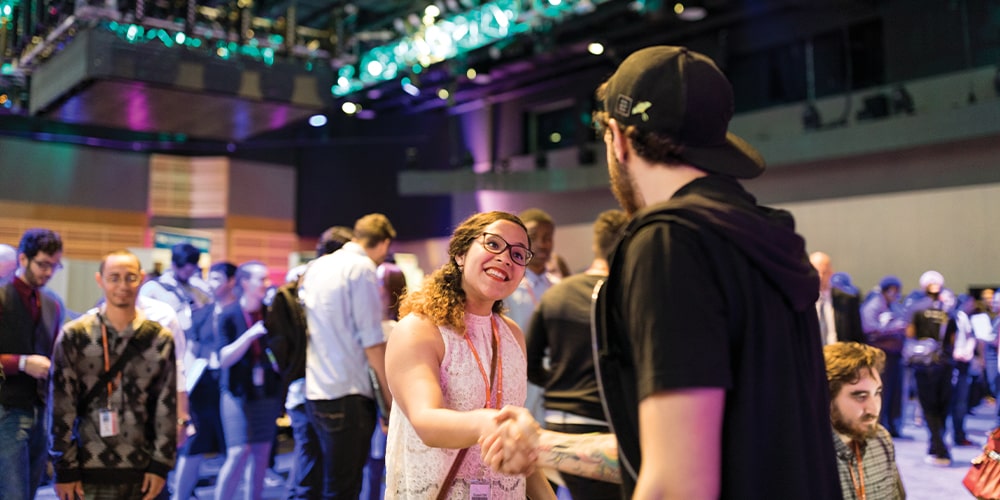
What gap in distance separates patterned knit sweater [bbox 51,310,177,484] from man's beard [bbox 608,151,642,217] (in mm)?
2755

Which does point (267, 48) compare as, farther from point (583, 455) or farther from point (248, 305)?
point (583, 455)

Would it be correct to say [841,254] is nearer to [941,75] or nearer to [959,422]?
[941,75]

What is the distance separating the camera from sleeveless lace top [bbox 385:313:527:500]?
2197mm

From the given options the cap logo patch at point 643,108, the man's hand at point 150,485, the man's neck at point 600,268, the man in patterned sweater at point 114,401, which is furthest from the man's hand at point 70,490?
the cap logo patch at point 643,108

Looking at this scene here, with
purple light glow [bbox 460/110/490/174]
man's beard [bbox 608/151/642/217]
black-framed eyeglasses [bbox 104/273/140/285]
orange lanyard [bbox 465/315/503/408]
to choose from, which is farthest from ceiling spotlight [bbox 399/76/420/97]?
man's beard [bbox 608/151/642/217]

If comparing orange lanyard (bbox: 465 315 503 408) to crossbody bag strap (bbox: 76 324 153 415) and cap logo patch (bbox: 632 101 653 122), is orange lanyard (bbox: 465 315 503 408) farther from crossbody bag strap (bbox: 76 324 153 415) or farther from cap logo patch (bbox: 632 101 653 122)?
crossbody bag strap (bbox: 76 324 153 415)

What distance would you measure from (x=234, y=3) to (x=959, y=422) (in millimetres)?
8552

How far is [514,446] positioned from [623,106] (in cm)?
65

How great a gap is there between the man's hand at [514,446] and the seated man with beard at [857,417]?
1.26 meters

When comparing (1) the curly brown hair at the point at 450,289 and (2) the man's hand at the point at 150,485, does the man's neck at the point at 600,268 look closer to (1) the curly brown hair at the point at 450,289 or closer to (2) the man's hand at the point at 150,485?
(1) the curly brown hair at the point at 450,289

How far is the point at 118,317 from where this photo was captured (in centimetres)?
345

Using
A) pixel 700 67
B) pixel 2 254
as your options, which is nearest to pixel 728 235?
pixel 700 67

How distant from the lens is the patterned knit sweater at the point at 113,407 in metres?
3.31

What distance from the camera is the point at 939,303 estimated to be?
25.7 feet
